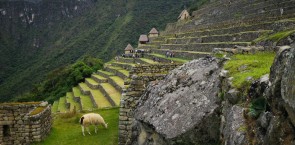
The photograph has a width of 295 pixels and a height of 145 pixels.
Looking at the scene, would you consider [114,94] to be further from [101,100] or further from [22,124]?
[22,124]

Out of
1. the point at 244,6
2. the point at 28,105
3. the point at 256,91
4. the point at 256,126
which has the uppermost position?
the point at 244,6

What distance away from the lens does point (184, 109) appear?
5.70 m

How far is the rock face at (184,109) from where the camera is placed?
5160 mm

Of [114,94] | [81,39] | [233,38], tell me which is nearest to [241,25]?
[233,38]

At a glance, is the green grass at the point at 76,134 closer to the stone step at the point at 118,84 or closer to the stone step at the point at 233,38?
the stone step at the point at 118,84

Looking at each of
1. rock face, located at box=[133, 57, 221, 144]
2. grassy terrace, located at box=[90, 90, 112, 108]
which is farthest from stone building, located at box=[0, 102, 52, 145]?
grassy terrace, located at box=[90, 90, 112, 108]

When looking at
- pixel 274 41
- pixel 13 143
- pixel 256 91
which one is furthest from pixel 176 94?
pixel 13 143

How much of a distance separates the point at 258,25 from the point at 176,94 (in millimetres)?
14851

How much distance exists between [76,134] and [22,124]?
1.93 meters

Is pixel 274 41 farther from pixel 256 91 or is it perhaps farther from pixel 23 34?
pixel 23 34

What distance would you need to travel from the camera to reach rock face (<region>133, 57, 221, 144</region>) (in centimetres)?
516

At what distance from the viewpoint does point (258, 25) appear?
19469 millimetres

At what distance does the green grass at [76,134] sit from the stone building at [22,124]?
425 mm

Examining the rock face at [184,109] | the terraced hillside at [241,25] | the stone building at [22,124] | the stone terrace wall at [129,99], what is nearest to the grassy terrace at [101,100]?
the terraced hillside at [241,25]
